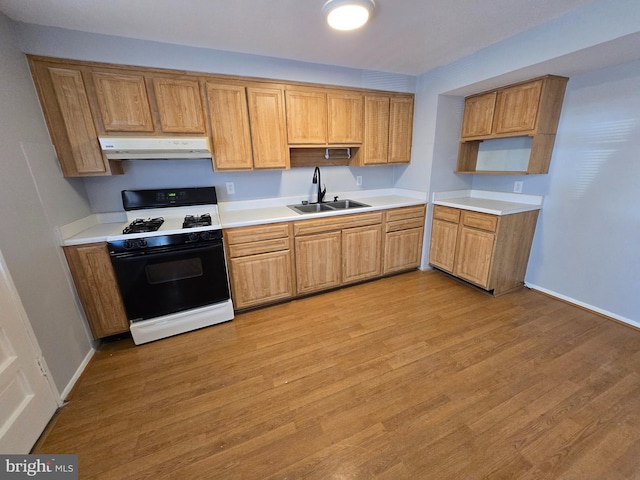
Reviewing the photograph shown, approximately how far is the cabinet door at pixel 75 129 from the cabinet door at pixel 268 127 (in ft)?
4.18

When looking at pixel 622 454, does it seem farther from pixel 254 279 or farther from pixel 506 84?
pixel 506 84

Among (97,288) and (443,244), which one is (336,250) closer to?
(443,244)

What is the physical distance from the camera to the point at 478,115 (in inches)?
115

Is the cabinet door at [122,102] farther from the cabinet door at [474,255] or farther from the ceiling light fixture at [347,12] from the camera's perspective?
the cabinet door at [474,255]

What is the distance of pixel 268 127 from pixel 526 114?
8.38 ft

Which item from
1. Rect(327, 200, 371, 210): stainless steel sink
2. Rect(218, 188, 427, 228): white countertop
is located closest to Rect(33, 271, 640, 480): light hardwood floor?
Rect(218, 188, 427, 228): white countertop

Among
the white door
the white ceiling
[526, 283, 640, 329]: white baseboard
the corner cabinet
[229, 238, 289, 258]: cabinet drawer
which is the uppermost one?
the white ceiling

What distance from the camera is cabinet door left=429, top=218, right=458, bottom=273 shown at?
3090 millimetres

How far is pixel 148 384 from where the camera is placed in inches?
70.9

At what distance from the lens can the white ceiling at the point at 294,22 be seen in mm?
1643

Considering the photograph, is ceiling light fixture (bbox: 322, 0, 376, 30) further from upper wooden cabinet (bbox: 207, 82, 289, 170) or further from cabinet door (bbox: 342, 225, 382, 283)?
cabinet door (bbox: 342, 225, 382, 283)

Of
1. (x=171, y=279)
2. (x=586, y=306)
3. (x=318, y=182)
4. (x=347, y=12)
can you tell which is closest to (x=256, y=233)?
(x=171, y=279)

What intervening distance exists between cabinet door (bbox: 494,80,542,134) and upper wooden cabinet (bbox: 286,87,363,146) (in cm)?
148

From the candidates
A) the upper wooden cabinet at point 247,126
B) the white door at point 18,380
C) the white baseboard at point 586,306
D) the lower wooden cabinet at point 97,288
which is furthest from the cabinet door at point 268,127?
the white baseboard at point 586,306
